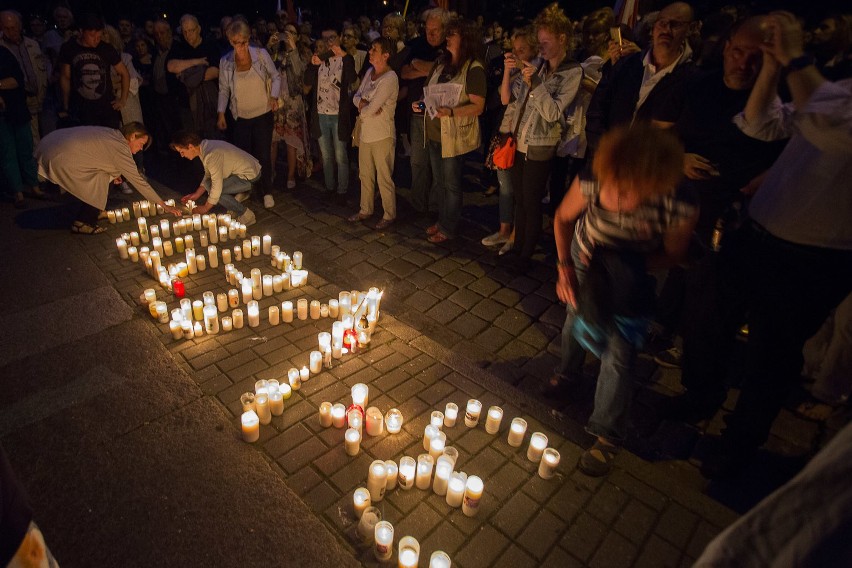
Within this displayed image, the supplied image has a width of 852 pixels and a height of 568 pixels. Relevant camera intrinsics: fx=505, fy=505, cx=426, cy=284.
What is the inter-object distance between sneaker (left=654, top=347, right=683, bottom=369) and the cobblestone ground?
132 mm

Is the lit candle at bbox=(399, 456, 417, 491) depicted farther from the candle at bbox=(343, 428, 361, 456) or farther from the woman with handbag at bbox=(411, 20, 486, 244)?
the woman with handbag at bbox=(411, 20, 486, 244)

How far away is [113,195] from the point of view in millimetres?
7695

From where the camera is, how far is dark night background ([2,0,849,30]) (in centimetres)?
1521

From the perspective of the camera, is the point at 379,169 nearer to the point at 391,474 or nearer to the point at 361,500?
the point at 391,474

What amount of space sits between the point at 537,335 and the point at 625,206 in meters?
2.17

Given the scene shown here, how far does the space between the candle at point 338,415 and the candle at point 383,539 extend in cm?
96

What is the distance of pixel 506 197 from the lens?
596 cm

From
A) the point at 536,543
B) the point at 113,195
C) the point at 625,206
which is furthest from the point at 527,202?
the point at 113,195

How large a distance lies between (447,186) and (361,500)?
4.20 metres

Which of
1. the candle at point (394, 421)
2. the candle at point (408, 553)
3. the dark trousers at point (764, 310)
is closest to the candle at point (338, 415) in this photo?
the candle at point (394, 421)

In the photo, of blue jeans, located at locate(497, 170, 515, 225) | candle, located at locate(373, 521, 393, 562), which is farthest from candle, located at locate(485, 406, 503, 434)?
blue jeans, located at locate(497, 170, 515, 225)

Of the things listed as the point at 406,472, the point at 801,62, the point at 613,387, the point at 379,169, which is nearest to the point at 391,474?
the point at 406,472

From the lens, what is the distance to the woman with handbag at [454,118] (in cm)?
553

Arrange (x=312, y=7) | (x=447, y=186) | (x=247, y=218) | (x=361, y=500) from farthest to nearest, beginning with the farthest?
1. (x=312, y=7)
2. (x=247, y=218)
3. (x=447, y=186)
4. (x=361, y=500)
